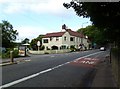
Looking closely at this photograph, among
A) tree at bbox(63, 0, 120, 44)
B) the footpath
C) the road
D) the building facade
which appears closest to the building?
the building facade

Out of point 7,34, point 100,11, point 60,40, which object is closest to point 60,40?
point 60,40

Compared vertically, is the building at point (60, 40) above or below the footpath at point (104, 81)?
above

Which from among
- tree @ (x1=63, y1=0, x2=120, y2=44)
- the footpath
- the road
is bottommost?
the footpath

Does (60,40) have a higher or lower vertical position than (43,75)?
higher

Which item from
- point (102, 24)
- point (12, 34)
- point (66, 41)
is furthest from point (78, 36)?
point (102, 24)

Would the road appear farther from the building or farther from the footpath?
the building

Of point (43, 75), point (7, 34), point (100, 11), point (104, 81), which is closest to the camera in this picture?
point (100, 11)

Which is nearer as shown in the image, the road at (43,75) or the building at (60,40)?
the road at (43,75)

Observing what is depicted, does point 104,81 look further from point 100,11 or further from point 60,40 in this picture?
point 60,40

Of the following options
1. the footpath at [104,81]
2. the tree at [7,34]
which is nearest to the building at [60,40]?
the tree at [7,34]

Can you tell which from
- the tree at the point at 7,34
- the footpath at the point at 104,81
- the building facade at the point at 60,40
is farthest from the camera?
the building facade at the point at 60,40

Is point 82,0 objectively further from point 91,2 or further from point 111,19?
point 111,19

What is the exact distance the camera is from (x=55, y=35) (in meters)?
117

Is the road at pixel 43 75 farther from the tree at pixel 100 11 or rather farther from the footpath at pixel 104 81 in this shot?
the tree at pixel 100 11
